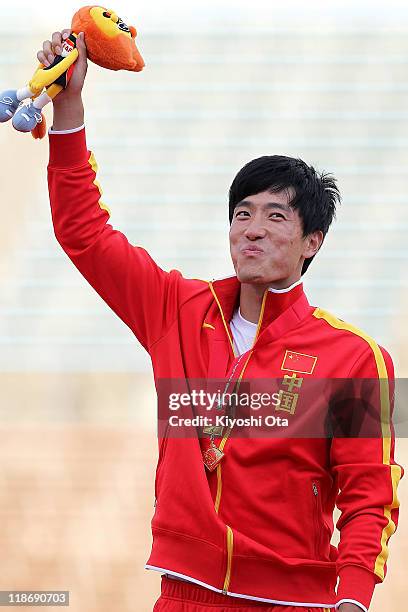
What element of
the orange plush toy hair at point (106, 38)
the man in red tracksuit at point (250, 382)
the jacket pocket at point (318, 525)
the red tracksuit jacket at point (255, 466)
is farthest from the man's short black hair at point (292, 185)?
the jacket pocket at point (318, 525)

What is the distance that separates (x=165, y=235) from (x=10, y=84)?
2.09ft

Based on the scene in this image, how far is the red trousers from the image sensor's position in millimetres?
1228

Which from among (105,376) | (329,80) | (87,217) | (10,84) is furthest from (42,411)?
(87,217)

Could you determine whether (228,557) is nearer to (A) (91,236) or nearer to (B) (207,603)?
(B) (207,603)

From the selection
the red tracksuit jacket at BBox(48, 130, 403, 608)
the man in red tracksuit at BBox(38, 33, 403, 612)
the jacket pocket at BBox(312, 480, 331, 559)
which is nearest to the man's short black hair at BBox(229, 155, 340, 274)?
the man in red tracksuit at BBox(38, 33, 403, 612)

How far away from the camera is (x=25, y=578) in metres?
2.68

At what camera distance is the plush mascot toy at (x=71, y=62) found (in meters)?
1.21

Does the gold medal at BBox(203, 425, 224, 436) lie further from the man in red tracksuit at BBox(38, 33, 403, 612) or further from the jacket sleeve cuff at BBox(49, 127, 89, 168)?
the jacket sleeve cuff at BBox(49, 127, 89, 168)

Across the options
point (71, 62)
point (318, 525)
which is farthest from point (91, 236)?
point (318, 525)

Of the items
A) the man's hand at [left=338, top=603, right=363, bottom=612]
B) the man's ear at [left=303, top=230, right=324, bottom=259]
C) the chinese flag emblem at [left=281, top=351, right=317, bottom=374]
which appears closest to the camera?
the man's hand at [left=338, top=603, right=363, bottom=612]

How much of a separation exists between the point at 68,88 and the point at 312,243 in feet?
1.28

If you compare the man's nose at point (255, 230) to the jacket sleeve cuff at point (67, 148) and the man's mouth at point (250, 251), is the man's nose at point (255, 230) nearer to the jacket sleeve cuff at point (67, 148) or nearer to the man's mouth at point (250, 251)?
the man's mouth at point (250, 251)

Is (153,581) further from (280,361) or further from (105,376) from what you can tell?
(280,361)

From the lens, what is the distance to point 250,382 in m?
1.30
